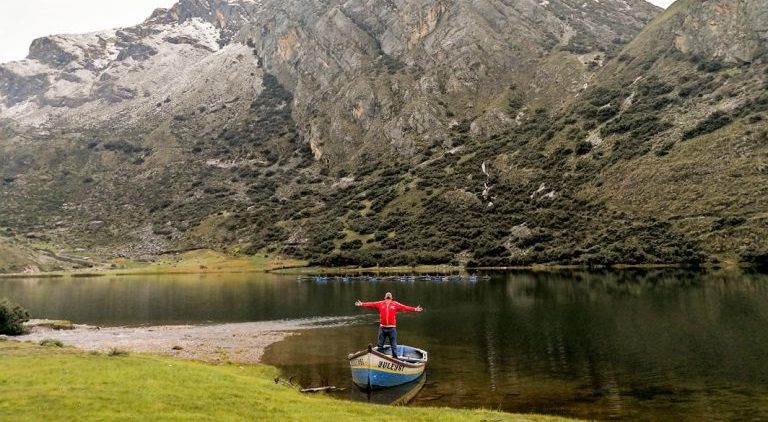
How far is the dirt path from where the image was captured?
4316cm

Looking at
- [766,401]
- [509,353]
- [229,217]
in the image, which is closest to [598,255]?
[509,353]

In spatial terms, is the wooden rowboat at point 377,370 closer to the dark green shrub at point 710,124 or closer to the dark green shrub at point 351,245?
the dark green shrub at point 710,124

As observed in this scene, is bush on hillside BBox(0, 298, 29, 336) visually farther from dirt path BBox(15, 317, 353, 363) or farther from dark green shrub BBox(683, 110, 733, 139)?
dark green shrub BBox(683, 110, 733, 139)

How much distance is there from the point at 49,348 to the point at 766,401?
38.1 metres

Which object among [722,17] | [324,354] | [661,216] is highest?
[722,17]

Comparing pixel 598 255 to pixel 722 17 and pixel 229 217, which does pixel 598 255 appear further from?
pixel 229 217

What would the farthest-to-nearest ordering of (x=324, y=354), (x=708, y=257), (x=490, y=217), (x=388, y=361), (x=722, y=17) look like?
(x=722, y=17) → (x=490, y=217) → (x=708, y=257) → (x=324, y=354) → (x=388, y=361)

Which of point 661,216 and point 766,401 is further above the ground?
point 661,216

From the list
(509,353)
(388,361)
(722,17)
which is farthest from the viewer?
(722,17)

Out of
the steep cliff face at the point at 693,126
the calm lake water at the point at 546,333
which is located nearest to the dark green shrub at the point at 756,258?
the steep cliff face at the point at 693,126

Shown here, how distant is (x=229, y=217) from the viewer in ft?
647

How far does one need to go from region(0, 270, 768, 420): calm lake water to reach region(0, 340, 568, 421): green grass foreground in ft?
21.1

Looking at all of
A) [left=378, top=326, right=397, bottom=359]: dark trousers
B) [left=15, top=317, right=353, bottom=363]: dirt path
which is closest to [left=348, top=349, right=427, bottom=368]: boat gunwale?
[left=378, top=326, right=397, bottom=359]: dark trousers

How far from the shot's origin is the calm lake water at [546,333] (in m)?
27.9
